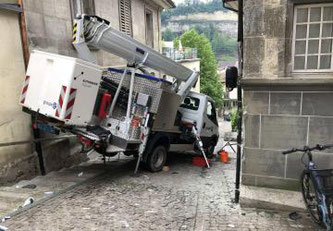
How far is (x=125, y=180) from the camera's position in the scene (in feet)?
22.9

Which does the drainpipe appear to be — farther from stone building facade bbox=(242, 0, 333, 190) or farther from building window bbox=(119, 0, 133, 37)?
building window bbox=(119, 0, 133, 37)

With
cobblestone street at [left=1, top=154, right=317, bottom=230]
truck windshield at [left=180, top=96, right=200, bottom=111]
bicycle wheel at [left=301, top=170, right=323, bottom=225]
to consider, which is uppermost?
truck windshield at [left=180, top=96, right=200, bottom=111]

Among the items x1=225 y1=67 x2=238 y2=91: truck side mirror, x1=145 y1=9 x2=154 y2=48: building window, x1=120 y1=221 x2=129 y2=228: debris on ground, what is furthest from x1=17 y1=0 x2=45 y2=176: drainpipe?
x1=145 y1=9 x2=154 y2=48: building window

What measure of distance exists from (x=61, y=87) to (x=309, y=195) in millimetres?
4632

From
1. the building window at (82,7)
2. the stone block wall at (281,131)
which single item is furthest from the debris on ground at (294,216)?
the building window at (82,7)

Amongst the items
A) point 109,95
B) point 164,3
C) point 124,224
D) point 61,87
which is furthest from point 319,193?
point 164,3

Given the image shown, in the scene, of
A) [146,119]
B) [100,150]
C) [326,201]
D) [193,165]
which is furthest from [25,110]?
[326,201]

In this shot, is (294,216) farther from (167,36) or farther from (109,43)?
(167,36)

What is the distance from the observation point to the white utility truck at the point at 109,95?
19.2 ft

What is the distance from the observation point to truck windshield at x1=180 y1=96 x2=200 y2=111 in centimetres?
987

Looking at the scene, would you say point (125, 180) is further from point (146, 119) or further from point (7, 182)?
point (7, 182)

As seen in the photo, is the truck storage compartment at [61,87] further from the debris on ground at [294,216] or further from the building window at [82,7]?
the debris on ground at [294,216]

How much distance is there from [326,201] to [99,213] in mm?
3369

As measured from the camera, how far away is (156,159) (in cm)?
810
